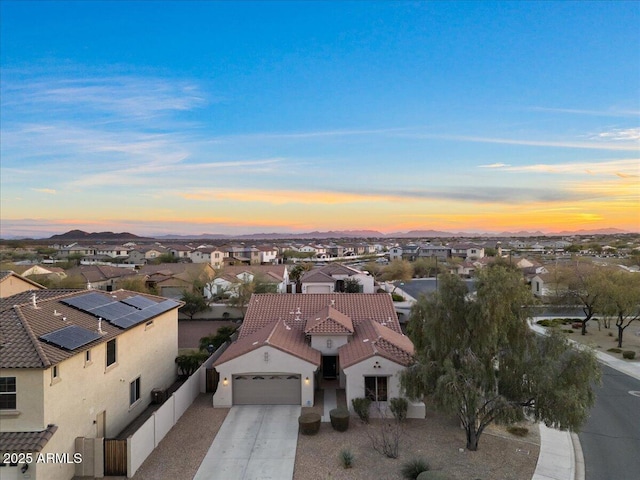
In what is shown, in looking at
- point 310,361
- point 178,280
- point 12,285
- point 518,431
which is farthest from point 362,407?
point 178,280

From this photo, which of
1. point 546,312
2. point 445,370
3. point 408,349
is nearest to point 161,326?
point 408,349

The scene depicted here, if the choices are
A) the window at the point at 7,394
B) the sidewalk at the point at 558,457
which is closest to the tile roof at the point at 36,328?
the window at the point at 7,394

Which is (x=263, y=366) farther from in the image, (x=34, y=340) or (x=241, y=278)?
(x=241, y=278)

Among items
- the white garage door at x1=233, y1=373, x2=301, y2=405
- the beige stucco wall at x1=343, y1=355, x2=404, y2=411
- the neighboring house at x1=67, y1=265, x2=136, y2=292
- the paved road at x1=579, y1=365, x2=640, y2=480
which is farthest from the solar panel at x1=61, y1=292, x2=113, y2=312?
the neighboring house at x1=67, y1=265, x2=136, y2=292

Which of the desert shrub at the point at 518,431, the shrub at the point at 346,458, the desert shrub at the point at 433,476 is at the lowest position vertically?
the desert shrub at the point at 518,431

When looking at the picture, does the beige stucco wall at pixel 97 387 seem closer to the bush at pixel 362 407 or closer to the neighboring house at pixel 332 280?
the bush at pixel 362 407

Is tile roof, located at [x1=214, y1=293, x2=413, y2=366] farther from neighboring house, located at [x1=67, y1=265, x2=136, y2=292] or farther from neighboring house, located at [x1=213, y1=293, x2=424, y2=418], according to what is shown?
neighboring house, located at [x1=67, y1=265, x2=136, y2=292]
